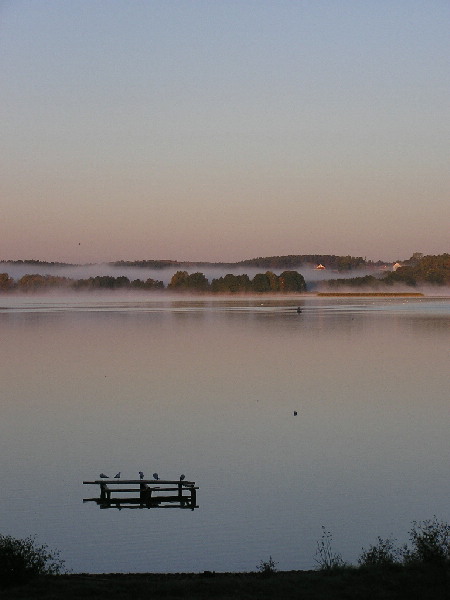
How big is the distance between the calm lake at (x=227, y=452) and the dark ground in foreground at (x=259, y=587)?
87.2 inches

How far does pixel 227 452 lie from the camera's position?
25812mm

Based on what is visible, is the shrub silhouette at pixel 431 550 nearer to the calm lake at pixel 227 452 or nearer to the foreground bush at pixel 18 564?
the calm lake at pixel 227 452

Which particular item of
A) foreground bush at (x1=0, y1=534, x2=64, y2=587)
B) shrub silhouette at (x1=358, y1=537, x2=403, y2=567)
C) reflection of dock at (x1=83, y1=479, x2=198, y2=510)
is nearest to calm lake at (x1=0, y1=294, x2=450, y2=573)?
reflection of dock at (x1=83, y1=479, x2=198, y2=510)

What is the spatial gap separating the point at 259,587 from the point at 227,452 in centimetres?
1281

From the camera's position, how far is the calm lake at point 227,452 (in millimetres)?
17578

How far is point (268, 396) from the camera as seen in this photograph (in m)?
38.3

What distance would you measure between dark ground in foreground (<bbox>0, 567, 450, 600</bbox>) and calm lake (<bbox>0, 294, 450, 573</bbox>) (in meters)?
2.21

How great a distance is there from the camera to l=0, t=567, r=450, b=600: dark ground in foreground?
486 inches

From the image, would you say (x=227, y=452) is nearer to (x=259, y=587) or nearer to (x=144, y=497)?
(x=144, y=497)

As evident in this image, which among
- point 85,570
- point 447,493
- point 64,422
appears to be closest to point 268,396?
point 64,422

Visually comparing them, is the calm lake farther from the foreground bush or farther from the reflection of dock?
the foreground bush

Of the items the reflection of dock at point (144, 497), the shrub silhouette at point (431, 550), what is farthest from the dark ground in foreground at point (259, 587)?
the reflection of dock at point (144, 497)

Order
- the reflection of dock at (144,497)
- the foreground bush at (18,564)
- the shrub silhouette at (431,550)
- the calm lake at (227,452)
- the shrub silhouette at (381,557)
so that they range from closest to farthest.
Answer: the foreground bush at (18,564)
the shrub silhouette at (431,550)
the shrub silhouette at (381,557)
the calm lake at (227,452)
the reflection of dock at (144,497)

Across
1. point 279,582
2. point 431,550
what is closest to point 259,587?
point 279,582
